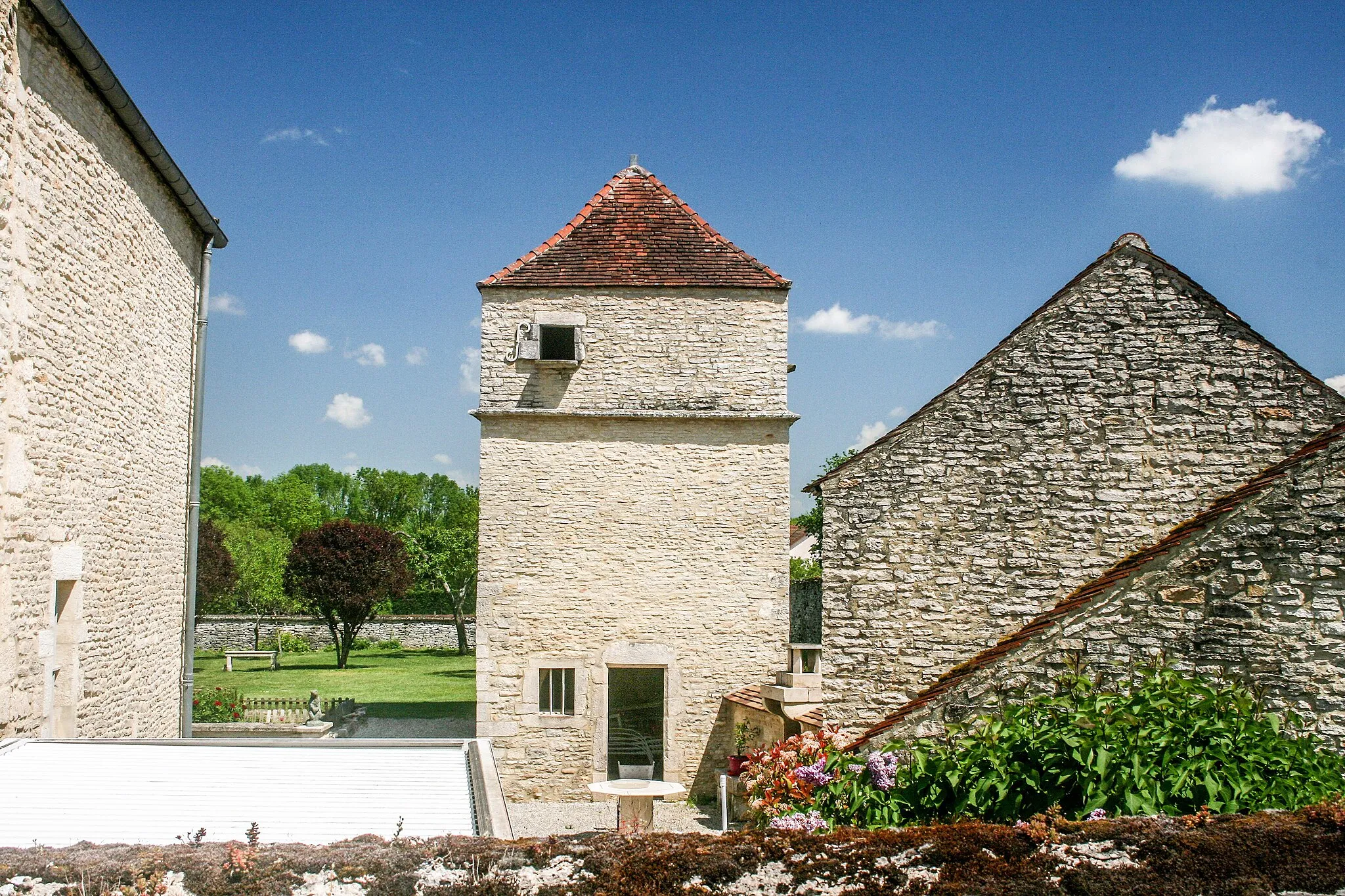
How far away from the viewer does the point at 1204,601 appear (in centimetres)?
531

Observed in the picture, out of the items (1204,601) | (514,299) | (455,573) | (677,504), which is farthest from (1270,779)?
(455,573)

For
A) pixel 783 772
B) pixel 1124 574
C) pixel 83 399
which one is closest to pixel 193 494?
pixel 83 399

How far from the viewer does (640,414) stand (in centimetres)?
1216

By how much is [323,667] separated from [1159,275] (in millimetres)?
29181

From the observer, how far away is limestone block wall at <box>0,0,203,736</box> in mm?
6297

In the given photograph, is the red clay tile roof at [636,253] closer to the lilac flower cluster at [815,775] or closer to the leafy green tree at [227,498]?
the lilac flower cluster at [815,775]

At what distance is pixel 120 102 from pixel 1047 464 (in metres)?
8.54

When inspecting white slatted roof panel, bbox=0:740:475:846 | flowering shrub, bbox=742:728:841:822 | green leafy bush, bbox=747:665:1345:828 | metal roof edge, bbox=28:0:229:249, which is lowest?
flowering shrub, bbox=742:728:841:822

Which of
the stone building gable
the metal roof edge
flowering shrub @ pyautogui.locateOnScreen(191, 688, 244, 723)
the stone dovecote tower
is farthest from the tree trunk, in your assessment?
the stone building gable

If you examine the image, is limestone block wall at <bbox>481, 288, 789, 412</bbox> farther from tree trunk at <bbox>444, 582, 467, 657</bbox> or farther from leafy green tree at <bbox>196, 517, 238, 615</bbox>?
tree trunk at <bbox>444, 582, 467, 657</bbox>

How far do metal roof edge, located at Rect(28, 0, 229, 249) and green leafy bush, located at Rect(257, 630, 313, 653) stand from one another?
98.1 feet

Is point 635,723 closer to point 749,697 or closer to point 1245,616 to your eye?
point 749,697

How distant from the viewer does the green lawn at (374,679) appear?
819 inches

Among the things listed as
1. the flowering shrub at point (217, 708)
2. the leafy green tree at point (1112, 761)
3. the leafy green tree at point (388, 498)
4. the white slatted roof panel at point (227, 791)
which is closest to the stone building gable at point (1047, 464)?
the leafy green tree at point (1112, 761)
